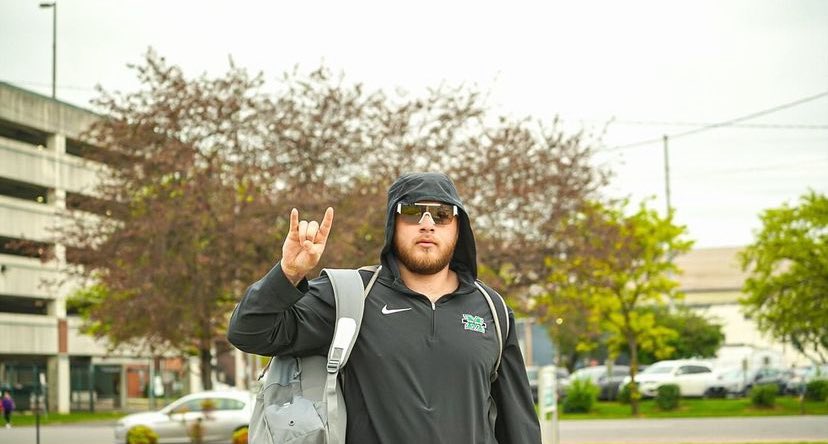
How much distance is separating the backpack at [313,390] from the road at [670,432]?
18430 millimetres

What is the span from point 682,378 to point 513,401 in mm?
40737

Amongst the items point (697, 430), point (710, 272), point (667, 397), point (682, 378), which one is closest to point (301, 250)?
point (697, 430)

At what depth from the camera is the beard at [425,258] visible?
434 cm

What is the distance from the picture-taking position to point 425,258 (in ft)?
14.3

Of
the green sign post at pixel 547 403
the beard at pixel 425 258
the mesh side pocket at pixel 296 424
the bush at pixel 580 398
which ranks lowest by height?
the bush at pixel 580 398

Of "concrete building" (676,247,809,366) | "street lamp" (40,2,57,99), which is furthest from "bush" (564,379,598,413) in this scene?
"concrete building" (676,247,809,366)

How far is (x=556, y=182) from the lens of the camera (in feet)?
86.7

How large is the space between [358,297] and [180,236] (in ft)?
60.7

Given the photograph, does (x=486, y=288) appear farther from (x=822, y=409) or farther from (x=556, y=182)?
(x=822, y=409)

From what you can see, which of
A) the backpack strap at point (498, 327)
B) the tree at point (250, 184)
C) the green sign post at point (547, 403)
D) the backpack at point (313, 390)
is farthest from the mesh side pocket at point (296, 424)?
the tree at point (250, 184)

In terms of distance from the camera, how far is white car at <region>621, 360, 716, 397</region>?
43562 millimetres

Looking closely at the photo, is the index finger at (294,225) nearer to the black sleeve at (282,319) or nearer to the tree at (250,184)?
the black sleeve at (282,319)

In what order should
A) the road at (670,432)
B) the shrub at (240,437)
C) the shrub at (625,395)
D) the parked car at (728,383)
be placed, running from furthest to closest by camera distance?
the parked car at (728,383) < the shrub at (625,395) < the road at (670,432) < the shrub at (240,437)

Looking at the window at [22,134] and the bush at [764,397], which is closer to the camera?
the bush at [764,397]
